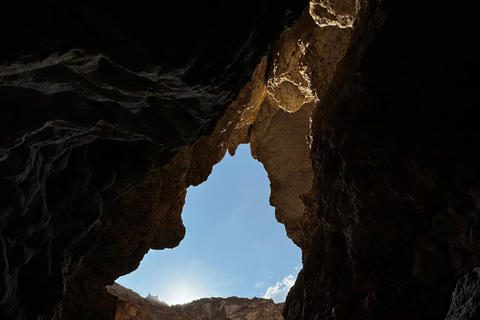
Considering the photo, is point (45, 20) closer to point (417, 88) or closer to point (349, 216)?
point (417, 88)

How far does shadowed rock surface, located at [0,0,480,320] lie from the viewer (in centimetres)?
415

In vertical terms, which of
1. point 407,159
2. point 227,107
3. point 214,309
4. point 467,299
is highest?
point 227,107

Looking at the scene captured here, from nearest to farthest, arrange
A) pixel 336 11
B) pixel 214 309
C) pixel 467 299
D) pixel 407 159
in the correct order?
pixel 467 299 → pixel 407 159 → pixel 336 11 → pixel 214 309

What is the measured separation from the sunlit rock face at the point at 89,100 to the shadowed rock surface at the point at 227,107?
24 mm

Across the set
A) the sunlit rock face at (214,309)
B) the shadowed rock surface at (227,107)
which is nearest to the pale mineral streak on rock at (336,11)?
the shadowed rock surface at (227,107)

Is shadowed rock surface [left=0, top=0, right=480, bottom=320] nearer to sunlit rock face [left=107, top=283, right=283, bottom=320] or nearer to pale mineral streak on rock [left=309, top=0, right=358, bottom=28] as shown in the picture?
pale mineral streak on rock [left=309, top=0, right=358, bottom=28]

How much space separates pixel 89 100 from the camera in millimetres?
5371

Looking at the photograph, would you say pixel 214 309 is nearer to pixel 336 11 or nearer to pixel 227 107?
pixel 227 107

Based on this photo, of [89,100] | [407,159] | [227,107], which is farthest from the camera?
[227,107]

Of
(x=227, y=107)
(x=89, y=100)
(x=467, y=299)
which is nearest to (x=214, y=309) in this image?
(x=227, y=107)

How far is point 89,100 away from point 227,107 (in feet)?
10.1

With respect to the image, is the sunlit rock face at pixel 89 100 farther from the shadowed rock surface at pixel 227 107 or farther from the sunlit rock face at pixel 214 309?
the sunlit rock face at pixel 214 309

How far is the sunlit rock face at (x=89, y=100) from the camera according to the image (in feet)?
12.7

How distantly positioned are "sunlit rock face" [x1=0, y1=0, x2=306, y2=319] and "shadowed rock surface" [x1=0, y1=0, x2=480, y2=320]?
2cm
